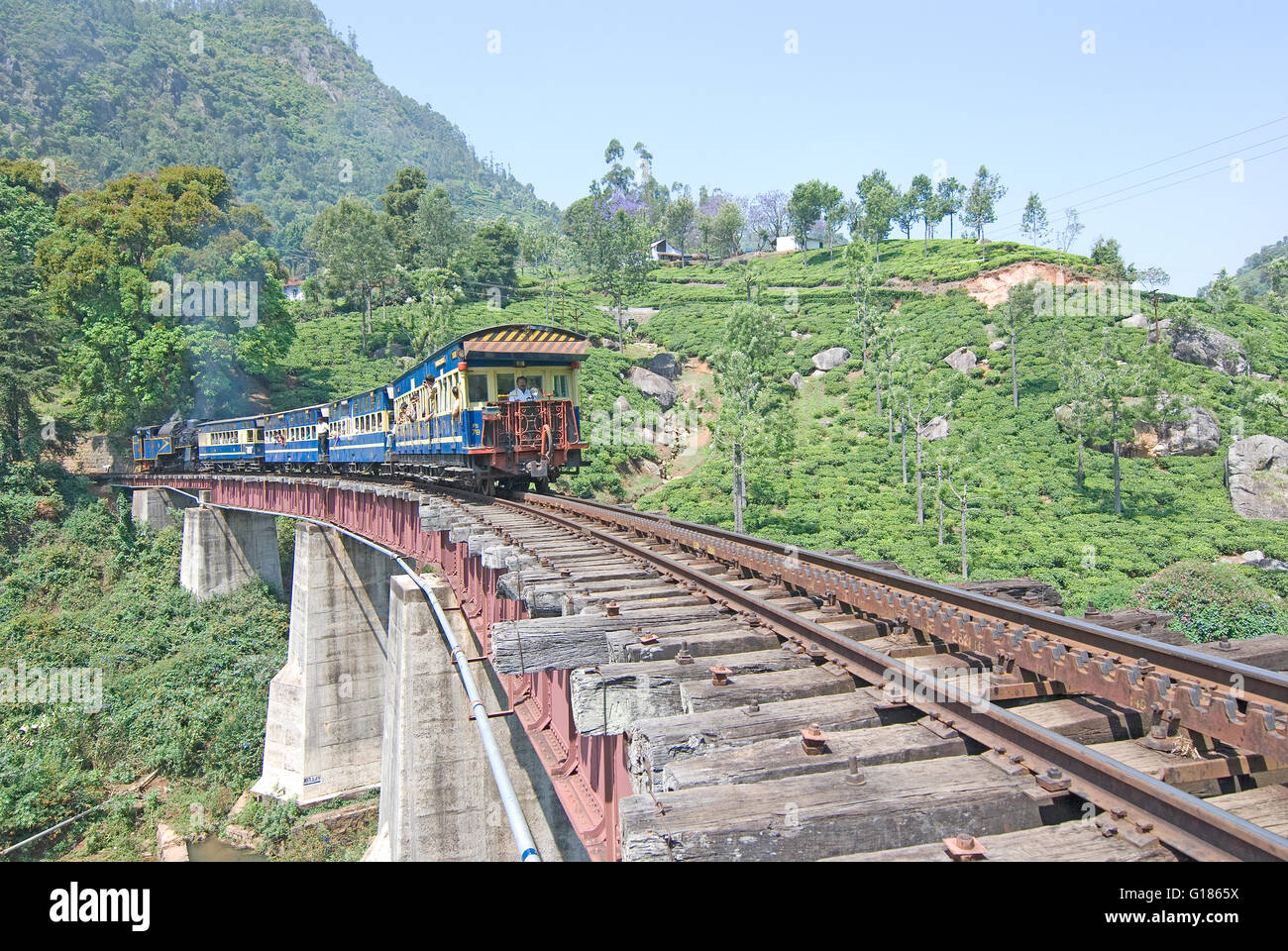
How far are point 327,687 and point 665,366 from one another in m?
38.5

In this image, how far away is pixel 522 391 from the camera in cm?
1630

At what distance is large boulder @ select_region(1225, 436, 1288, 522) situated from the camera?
101 feet

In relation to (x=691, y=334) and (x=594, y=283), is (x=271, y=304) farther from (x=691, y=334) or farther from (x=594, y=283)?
(x=594, y=283)

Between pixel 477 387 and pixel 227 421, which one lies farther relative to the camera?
pixel 227 421

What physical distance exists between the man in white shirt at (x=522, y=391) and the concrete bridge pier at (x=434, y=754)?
519cm

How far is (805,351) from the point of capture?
55406 millimetres

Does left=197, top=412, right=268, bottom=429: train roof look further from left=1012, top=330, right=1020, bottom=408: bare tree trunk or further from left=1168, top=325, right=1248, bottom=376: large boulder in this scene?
left=1168, top=325, right=1248, bottom=376: large boulder

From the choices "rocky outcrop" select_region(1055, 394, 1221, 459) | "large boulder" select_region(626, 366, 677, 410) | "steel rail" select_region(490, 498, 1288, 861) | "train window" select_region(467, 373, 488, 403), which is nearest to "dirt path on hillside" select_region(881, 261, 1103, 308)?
"rocky outcrop" select_region(1055, 394, 1221, 459)

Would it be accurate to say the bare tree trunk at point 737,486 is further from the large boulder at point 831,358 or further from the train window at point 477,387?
the large boulder at point 831,358

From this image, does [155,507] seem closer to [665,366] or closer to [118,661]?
[118,661]

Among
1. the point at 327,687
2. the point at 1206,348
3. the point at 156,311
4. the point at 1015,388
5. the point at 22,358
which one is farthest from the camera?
the point at 1206,348

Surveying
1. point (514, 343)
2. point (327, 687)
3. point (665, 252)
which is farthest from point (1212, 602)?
point (665, 252)

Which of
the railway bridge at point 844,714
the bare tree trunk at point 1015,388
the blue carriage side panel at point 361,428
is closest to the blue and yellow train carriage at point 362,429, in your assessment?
the blue carriage side panel at point 361,428

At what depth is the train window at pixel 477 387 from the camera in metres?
15.8
